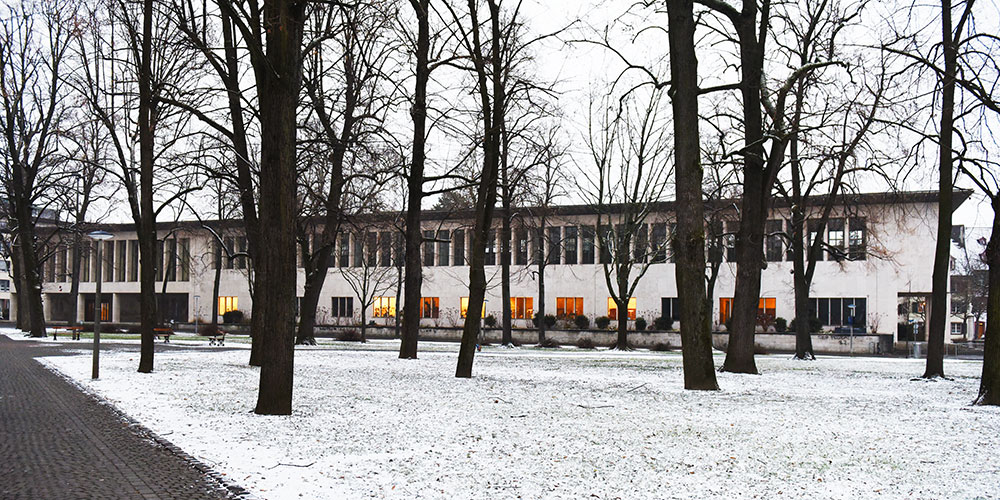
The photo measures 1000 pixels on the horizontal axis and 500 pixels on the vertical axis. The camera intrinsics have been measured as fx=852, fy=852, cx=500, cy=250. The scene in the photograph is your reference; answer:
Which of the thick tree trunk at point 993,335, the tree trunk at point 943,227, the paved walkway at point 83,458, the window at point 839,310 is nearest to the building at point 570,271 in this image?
the window at point 839,310

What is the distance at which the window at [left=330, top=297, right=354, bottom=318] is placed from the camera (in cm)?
6681

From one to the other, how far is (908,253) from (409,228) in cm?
4024

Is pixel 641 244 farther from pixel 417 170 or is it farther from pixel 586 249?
pixel 417 170

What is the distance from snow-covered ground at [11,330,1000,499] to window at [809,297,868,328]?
3639cm

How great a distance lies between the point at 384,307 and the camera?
218ft

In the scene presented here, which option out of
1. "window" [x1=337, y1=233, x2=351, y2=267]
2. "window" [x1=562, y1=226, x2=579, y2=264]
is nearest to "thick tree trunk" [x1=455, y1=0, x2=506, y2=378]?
"window" [x1=562, y1=226, x2=579, y2=264]

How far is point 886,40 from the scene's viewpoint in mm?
17531

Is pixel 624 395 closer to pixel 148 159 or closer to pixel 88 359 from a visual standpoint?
pixel 148 159

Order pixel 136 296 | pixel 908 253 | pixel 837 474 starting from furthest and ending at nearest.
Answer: pixel 136 296 → pixel 908 253 → pixel 837 474

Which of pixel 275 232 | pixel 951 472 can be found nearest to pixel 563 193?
pixel 275 232

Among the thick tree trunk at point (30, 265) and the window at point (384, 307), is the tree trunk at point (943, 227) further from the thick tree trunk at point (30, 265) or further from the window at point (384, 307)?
the window at point (384, 307)

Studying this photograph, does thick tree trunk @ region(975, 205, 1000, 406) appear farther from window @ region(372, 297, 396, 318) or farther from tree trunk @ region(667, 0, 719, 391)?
window @ region(372, 297, 396, 318)

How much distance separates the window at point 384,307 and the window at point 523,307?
10062 mm

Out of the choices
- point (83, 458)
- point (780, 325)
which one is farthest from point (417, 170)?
point (780, 325)
